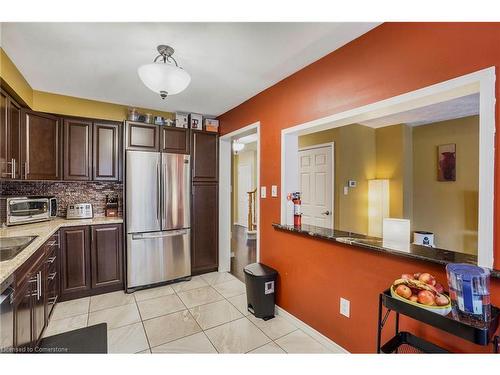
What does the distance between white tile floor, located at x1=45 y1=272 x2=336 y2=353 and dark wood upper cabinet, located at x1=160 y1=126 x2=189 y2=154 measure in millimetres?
1901

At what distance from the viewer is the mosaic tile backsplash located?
287cm

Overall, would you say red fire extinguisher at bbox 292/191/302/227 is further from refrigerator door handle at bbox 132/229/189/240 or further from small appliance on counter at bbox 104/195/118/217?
small appliance on counter at bbox 104/195/118/217

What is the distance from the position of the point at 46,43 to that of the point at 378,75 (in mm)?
2594

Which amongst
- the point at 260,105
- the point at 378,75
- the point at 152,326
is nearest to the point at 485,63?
the point at 378,75

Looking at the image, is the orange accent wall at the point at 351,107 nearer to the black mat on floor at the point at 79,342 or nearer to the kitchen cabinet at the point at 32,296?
the black mat on floor at the point at 79,342

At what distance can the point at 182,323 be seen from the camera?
7.75 feet

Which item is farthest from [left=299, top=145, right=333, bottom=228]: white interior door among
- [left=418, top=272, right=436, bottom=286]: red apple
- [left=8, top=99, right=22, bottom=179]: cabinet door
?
[left=8, top=99, right=22, bottom=179]: cabinet door

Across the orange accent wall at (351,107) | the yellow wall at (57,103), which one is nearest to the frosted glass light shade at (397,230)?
the orange accent wall at (351,107)

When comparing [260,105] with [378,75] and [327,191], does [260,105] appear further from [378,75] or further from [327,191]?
[327,191]

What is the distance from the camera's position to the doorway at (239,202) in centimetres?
374

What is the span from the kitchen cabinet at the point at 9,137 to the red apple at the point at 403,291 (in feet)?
10.7

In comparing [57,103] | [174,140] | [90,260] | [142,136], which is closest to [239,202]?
[174,140]

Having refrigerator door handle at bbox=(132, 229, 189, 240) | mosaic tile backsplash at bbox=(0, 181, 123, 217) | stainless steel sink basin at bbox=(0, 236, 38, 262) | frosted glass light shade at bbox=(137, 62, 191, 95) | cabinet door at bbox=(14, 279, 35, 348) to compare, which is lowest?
cabinet door at bbox=(14, 279, 35, 348)

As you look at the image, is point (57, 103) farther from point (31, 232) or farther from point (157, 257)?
point (157, 257)
